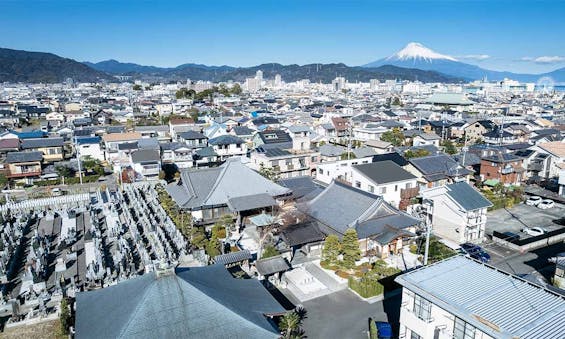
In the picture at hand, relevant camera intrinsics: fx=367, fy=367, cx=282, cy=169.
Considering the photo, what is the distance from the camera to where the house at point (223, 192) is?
25.2 meters

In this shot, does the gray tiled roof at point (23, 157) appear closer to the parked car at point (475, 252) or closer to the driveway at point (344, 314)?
the driveway at point (344, 314)

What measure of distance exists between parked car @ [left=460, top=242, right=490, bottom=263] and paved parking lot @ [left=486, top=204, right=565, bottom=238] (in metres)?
3.74

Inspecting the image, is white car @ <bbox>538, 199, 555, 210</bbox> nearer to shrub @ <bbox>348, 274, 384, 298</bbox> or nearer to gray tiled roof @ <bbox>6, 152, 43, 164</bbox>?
shrub @ <bbox>348, 274, 384, 298</bbox>

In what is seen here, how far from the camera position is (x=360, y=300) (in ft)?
56.7

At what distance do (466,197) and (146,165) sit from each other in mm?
29395

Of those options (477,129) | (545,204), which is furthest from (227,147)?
(477,129)

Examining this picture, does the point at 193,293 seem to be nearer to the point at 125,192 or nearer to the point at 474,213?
the point at 474,213

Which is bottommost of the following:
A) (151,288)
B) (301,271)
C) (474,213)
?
(301,271)

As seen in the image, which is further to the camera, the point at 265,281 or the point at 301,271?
the point at 301,271

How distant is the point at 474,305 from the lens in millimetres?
11305

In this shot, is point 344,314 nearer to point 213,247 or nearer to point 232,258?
point 232,258

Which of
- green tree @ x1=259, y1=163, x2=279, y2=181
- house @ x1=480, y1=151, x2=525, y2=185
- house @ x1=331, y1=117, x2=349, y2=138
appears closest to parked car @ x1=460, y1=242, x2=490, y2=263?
house @ x1=480, y1=151, x2=525, y2=185

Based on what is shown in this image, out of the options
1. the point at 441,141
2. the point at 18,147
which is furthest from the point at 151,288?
the point at 441,141

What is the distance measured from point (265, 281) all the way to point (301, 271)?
94.2 inches
